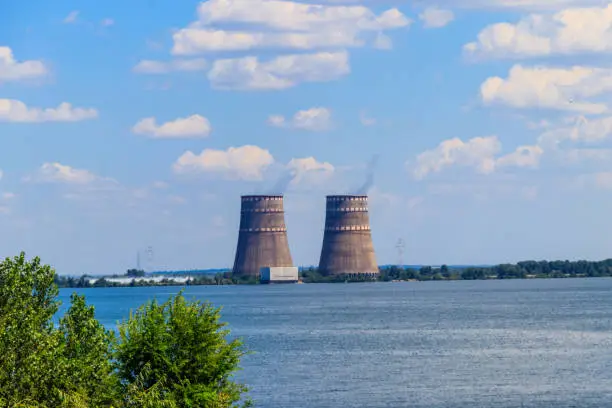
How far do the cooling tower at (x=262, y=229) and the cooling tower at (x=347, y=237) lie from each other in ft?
15.4

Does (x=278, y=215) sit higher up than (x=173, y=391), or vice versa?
(x=278, y=215)

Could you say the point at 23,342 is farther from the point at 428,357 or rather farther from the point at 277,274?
the point at 277,274

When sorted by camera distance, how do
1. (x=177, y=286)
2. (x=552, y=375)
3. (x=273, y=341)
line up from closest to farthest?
1. (x=552, y=375)
2. (x=273, y=341)
3. (x=177, y=286)

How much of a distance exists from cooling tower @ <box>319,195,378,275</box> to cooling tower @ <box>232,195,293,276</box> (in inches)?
185

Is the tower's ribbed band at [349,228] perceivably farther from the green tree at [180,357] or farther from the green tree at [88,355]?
the green tree at [88,355]

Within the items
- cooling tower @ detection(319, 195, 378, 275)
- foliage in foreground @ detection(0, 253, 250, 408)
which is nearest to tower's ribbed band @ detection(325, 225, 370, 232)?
cooling tower @ detection(319, 195, 378, 275)

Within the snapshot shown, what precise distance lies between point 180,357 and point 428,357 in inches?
1229

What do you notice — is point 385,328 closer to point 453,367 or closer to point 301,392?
point 453,367

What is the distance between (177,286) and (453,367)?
149 m

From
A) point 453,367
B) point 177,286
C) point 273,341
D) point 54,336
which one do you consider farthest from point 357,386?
point 177,286

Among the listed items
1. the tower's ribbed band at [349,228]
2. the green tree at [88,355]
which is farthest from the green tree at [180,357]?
the tower's ribbed band at [349,228]

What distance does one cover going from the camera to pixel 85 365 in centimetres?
2084

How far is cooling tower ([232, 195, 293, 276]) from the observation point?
120 m

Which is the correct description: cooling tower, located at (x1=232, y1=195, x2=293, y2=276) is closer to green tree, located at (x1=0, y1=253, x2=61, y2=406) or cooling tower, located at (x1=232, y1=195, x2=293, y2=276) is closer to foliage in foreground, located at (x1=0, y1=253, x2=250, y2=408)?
foliage in foreground, located at (x1=0, y1=253, x2=250, y2=408)
